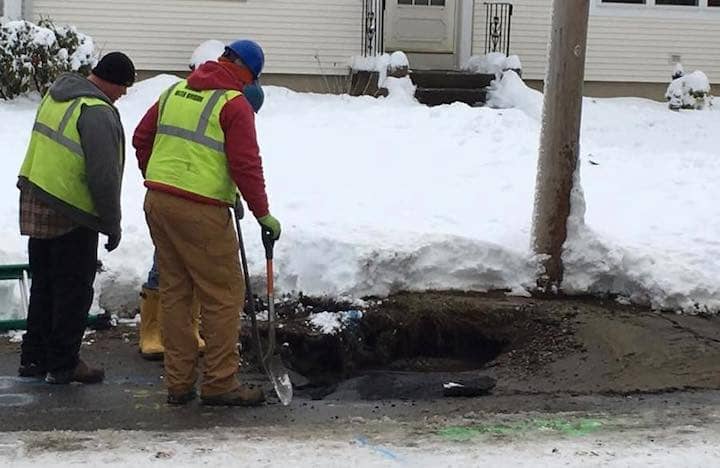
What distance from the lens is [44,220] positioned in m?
5.38

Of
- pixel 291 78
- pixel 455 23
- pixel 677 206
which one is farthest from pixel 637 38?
pixel 677 206

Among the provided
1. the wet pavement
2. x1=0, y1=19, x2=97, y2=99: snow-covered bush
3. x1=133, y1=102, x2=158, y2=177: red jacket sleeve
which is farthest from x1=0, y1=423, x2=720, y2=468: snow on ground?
x1=0, y1=19, x2=97, y2=99: snow-covered bush

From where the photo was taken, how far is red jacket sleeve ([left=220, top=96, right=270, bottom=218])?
497 cm

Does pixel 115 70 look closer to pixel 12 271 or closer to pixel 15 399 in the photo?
pixel 12 271

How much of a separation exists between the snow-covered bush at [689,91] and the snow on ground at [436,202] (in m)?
1.99

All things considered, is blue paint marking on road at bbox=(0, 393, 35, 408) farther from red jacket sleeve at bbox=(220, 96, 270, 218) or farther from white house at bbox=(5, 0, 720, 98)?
white house at bbox=(5, 0, 720, 98)

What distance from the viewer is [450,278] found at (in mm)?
7391

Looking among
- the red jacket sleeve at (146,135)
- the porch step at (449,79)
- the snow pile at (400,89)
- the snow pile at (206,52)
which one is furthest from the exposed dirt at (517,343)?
the porch step at (449,79)

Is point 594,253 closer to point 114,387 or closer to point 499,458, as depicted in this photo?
point 499,458

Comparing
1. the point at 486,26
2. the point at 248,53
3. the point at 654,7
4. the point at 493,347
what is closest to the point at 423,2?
the point at 486,26

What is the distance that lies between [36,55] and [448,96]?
18.8ft

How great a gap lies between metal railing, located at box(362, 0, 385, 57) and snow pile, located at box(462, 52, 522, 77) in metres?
1.50

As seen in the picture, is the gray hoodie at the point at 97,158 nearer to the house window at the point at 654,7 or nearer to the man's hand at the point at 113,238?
the man's hand at the point at 113,238

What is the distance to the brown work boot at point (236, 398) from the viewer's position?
530 cm
